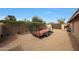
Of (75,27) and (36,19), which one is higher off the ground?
(36,19)

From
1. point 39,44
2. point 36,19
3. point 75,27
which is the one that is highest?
point 36,19

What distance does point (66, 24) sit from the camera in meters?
3.80

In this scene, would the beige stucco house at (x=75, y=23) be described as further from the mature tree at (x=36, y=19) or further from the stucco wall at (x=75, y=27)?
the mature tree at (x=36, y=19)

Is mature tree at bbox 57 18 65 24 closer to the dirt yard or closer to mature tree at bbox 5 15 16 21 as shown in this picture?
the dirt yard

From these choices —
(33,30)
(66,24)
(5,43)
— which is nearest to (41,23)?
(33,30)

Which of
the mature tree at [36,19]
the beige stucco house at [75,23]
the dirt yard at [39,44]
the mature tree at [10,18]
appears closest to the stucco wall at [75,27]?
the beige stucco house at [75,23]

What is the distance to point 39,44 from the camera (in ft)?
12.3

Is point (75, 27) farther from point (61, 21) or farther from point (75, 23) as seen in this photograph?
point (61, 21)

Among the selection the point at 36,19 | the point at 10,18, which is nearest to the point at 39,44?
the point at 36,19

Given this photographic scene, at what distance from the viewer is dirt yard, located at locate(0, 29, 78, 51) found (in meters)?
3.72

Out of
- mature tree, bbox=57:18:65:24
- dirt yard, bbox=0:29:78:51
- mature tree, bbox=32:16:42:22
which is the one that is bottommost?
dirt yard, bbox=0:29:78:51

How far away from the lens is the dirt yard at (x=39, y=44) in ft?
12.2

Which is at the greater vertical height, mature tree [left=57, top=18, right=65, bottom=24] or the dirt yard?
mature tree [left=57, top=18, right=65, bottom=24]

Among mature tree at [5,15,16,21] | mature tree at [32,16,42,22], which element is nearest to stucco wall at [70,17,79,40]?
mature tree at [32,16,42,22]
